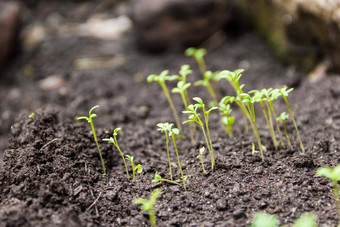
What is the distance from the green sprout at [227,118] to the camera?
86.4 inches

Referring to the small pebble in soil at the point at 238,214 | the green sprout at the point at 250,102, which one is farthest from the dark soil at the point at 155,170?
the green sprout at the point at 250,102

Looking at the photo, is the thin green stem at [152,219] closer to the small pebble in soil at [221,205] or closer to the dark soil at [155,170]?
the dark soil at [155,170]

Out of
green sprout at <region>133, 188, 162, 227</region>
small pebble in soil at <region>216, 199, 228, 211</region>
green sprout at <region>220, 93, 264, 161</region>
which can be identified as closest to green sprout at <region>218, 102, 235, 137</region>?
green sprout at <region>220, 93, 264, 161</region>

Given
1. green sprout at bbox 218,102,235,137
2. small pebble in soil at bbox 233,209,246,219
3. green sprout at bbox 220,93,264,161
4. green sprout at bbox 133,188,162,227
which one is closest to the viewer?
green sprout at bbox 133,188,162,227

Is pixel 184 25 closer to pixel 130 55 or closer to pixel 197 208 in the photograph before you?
pixel 130 55

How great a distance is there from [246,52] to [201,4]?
0.72 meters

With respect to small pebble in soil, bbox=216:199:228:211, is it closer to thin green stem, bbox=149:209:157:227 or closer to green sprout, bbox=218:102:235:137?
thin green stem, bbox=149:209:157:227

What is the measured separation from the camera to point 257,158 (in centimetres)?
220

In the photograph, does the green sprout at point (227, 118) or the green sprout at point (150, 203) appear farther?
the green sprout at point (227, 118)

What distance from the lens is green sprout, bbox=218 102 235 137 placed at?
2.19 metres

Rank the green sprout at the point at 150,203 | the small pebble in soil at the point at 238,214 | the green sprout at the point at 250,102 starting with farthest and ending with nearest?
1. the green sprout at the point at 250,102
2. the small pebble in soil at the point at 238,214
3. the green sprout at the point at 150,203

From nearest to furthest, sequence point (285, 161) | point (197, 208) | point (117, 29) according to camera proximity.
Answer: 1. point (197, 208)
2. point (285, 161)
3. point (117, 29)

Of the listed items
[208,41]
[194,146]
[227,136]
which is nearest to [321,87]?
[227,136]

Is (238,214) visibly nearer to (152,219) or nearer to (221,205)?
(221,205)
